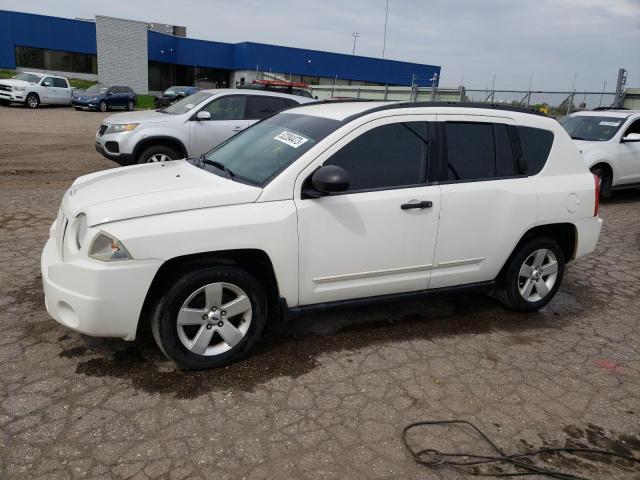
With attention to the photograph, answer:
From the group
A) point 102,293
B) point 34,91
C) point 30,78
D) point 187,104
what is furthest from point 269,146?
point 30,78

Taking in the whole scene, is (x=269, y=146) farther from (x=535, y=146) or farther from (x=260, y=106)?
(x=260, y=106)

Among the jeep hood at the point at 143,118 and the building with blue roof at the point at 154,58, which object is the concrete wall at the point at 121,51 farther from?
the jeep hood at the point at 143,118

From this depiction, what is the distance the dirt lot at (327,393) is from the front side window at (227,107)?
A: 5.17m

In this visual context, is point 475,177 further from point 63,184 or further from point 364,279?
point 63,184

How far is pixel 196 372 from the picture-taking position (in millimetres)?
3496

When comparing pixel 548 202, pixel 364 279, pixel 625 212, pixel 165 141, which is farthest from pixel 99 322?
pixel 625 212

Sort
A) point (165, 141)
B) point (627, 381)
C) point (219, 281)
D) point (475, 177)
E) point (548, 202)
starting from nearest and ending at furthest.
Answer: point (219, 281)
point (627, 381)
point (475, 177)
point (548, 202)
point (165, 141)

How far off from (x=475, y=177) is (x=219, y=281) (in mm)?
2192

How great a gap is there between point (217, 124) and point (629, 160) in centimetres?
790

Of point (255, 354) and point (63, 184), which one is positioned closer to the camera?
point (255, 354)

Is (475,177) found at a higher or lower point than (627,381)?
higher

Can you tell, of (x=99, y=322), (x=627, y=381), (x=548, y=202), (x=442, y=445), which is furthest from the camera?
(x=548, y=202)

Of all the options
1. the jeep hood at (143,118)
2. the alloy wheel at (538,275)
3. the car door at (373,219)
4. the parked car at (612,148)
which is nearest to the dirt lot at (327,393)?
the alloy wheel at (538,275)

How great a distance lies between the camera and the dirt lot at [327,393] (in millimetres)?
2746
